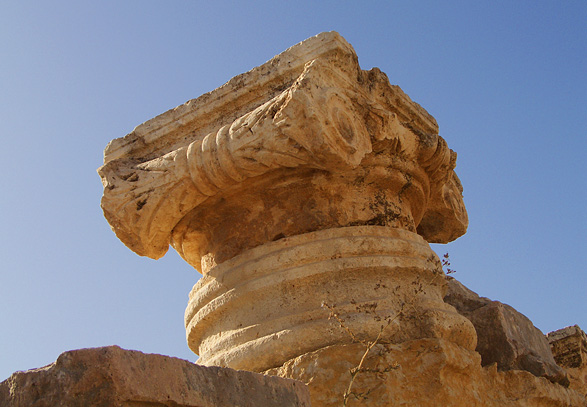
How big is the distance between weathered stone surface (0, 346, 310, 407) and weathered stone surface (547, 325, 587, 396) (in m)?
3.69

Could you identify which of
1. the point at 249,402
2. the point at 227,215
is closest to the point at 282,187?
the point at 227,215

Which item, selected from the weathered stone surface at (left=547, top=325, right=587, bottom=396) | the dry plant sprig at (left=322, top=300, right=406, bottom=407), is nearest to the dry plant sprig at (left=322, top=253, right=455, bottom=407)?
the dry plant sprig at (left=322, top=300, right=406, bottom=407)

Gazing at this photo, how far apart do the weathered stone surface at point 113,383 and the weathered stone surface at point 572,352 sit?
3.69 m

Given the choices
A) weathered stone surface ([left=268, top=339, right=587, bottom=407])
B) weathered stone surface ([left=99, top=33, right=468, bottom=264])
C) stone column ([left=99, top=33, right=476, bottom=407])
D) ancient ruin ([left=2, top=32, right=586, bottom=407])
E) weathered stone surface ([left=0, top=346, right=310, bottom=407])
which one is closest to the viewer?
weathered stone surface ([left=0, top=346, right=310, bottom=407])

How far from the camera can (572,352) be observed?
5.07 meters

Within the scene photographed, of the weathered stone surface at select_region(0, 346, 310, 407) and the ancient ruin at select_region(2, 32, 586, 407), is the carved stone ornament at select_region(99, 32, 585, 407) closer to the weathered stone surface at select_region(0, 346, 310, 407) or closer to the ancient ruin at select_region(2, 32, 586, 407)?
the ancient ruin at select_region(2, 32, 586, 407)

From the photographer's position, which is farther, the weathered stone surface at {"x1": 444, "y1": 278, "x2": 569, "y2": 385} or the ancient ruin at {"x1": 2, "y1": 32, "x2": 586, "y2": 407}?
the weathered stone surface at {"x1": 444, "y1": 278, "x2": 569, "y2": 385}

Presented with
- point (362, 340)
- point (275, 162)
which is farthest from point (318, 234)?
point (362, 340)

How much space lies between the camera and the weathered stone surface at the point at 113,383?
181 cm

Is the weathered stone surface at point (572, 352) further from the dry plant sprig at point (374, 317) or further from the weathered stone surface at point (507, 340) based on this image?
the dry plant sprig at point (374, 317)

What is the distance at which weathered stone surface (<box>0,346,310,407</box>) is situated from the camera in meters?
1.81

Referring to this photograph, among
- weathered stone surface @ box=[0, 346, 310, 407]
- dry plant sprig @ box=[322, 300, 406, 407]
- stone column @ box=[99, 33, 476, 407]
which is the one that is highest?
stone column @ box=[99, 33, 476, 407]

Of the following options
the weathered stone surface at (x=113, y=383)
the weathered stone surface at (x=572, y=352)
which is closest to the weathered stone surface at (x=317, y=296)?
the weathered stone surface at (x=113, y=383)

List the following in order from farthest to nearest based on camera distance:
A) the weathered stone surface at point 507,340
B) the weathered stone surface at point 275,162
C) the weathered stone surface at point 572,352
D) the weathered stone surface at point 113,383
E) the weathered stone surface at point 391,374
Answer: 1. the weathered stone surface at point 572,352
2. the weathered stone surface at point 507,340
3. the weathered stone surface at point 275,162
4. the weathered stone surface at point 391,374
5. the weathered stone surface at point 113,383
